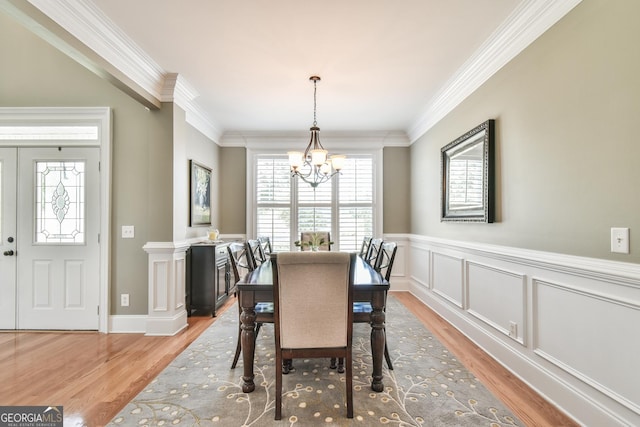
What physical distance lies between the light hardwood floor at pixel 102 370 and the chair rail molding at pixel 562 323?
149 mm

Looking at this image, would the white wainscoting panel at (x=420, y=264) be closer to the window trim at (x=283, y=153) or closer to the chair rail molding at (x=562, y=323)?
the window trim at (x=283, y=153)

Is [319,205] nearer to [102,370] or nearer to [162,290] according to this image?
[162,290]

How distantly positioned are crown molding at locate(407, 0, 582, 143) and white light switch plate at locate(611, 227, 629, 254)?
1.37 metres

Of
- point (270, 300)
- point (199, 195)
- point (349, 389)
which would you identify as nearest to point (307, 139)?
point (199, 195)

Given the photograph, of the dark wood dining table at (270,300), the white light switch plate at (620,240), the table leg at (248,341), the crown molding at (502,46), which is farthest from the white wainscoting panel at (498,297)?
the table leg at (248,341)

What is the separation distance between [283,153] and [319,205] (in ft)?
3.71

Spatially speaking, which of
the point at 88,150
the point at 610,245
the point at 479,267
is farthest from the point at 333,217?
the point at 610,245

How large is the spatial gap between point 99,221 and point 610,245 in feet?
14.3

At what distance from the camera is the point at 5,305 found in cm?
322

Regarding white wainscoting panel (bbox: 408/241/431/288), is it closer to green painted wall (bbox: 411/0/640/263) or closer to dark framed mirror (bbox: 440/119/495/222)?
dark framed mirror (bbox: 440/119/495/222)

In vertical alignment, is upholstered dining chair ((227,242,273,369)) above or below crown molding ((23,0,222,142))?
below

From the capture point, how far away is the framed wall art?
12.9ft

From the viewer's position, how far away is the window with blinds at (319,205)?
17.1 ft

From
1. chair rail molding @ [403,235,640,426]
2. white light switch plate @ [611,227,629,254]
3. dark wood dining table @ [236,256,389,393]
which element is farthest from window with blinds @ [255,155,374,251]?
white light switch plate @ [611,227,629,254]
